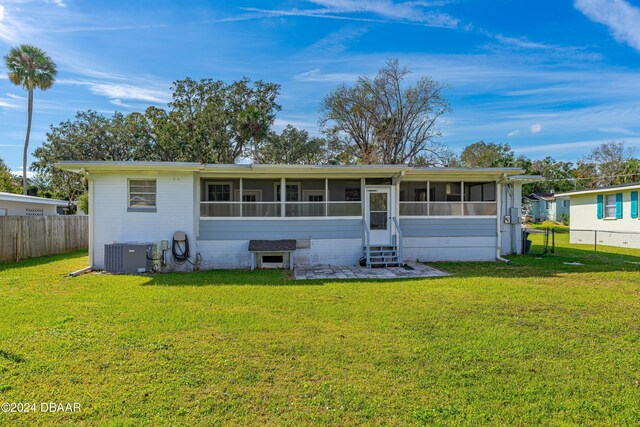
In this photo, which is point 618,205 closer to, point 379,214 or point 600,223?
point 600,223

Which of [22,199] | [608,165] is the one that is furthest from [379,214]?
[608,165]

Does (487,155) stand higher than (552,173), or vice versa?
(487,155)

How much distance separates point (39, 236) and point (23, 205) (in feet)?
19.0

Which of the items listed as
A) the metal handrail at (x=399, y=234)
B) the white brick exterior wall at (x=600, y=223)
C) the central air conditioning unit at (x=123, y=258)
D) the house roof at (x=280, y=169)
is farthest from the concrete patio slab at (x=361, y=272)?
the white brick exterior wall at (x=600, y=223)

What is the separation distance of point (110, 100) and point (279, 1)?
20.2 metres

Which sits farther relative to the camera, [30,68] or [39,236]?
Answer: [30,68]

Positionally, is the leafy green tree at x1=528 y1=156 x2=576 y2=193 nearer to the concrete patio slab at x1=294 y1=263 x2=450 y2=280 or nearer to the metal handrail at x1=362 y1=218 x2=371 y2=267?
the metal handrail at x1=362 y1=218 x2=371 y2=267

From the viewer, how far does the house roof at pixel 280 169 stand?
943cm

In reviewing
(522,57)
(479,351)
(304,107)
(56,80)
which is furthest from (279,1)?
(56,80)

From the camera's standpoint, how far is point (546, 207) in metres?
37.7

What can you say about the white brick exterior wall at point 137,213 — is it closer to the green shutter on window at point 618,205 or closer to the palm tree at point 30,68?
the green shutter on window at point 618,205

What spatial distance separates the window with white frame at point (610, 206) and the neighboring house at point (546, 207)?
58.2ft

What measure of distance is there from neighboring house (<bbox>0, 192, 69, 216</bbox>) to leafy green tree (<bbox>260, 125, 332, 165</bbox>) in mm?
15255

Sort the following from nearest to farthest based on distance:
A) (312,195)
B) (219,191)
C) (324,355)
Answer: (324,355)
(219,191)
(312,195)
